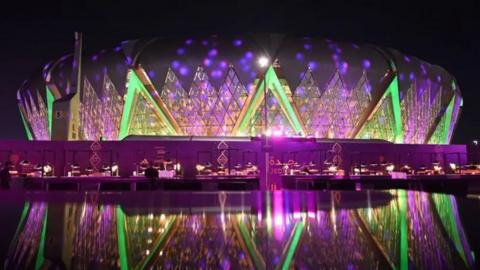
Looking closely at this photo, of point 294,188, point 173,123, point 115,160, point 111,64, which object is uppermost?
point 111,64

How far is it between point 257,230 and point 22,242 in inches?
106

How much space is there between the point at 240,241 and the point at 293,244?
1.93 feet

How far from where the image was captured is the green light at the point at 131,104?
115 feet

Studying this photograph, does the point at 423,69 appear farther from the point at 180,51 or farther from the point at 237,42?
the point at 180,51

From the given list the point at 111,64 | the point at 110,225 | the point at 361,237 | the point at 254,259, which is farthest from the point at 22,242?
the point at 111,64

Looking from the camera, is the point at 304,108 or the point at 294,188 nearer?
the point at 294,188

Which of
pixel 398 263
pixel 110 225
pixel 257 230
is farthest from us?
pixel 110 225

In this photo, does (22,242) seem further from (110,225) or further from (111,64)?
(111,64)

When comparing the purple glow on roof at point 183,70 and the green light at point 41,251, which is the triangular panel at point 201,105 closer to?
the purple glow on roof at point 183,70

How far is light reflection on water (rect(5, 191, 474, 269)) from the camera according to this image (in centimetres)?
351

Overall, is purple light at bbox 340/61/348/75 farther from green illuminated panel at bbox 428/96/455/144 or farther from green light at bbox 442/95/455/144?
green light at bbox 442/95/455/144

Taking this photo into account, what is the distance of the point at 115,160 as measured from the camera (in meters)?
24.5

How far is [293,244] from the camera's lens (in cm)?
430

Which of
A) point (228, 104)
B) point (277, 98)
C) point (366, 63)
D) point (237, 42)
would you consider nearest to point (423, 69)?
point (366, 63)
